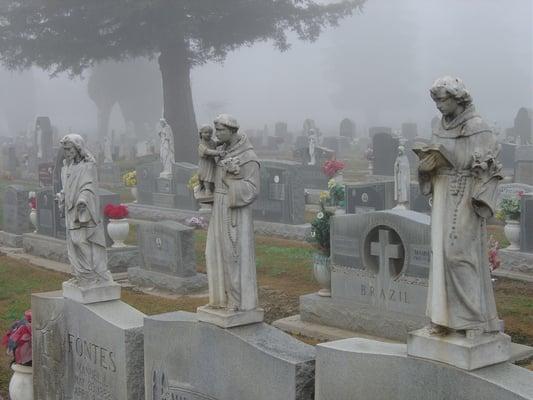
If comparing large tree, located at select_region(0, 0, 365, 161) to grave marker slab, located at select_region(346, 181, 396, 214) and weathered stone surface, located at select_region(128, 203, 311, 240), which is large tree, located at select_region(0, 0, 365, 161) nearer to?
weathered stone surface, located at select_region(128, 203, 311, 240)

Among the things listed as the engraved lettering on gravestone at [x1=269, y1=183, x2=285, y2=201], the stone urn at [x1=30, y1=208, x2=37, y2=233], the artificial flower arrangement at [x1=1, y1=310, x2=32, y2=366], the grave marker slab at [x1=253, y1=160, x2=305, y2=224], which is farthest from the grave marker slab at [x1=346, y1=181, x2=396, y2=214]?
the artificial flower arrangement at [x1=1, y1=310, x2=32, y2=366]

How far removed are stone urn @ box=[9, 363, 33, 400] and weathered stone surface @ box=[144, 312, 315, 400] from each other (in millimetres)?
1938

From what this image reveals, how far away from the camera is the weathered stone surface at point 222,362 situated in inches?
217

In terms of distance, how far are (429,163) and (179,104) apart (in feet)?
92.2

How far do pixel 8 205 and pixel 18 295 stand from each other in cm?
579

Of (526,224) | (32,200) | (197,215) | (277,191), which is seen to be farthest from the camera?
(197,215)

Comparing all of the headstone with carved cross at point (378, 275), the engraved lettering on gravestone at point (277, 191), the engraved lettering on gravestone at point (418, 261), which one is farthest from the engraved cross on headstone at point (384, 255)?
the engraved lettering on gravestone at point (277, 191)

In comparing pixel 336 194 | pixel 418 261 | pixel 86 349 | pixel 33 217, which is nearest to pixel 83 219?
pixel 86 349

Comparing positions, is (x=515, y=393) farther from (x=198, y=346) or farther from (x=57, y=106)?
(x=57, y=106)

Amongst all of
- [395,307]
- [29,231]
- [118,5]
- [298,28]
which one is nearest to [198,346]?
[395,307]

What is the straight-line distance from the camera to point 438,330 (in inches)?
185

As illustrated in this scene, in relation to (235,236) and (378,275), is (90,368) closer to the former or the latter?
(235,236)

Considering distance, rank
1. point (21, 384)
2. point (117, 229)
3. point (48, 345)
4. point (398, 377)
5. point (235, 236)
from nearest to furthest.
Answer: point (398, 377) < point (235, 236) < point (48, 345) < point (21, 384) < point (117, 229)

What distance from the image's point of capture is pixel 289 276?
12844 mm
